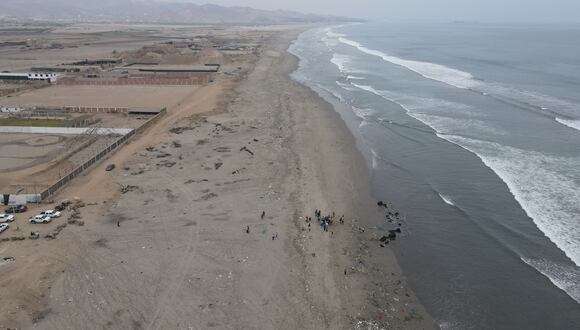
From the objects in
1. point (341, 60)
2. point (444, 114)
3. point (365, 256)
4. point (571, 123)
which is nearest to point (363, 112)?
point (444, 114)

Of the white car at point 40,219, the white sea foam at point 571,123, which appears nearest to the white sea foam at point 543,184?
the white sea foam at point 571,123

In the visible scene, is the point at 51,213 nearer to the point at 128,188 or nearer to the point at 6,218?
the point at 6,218

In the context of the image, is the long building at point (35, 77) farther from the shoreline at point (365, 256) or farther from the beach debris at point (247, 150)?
the shoreline at point (365, 256)

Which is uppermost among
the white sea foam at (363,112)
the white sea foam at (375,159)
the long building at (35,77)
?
the long building at (35,77)

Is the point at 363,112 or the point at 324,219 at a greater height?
the point at 363,112

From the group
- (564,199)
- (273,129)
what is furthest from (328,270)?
(273,129)

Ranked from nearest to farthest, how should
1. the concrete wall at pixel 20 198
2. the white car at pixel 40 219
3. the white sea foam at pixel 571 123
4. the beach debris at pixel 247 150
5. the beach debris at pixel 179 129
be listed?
the white car at pixel 40 219 < the concrete wall at pixel 20 198 < the beach debris at pixel 247 150 < the beach debris at pixel 179 129 < the white sea foam at pixel 571 123
